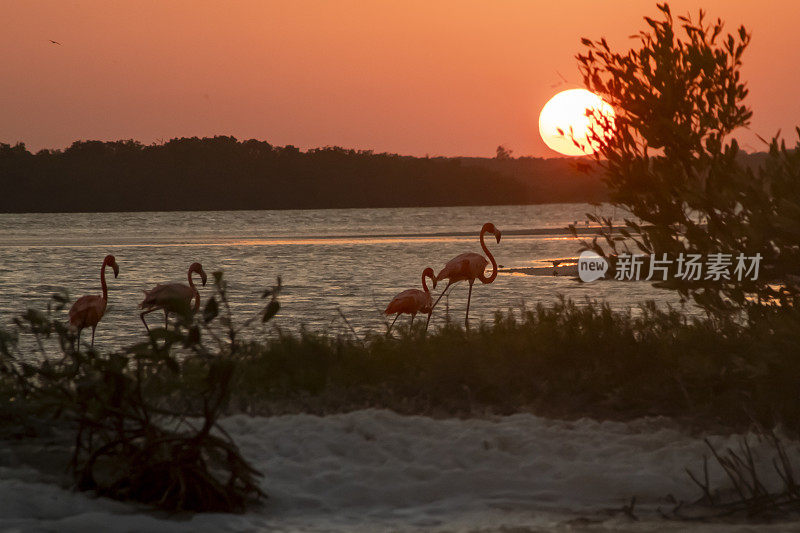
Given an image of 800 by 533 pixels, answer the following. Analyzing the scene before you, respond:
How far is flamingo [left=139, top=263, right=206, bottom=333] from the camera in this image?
5.77 m

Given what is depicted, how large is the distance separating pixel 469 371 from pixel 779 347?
8.74 feet

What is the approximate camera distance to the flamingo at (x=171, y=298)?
18.9 feet

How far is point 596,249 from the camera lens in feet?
32.4

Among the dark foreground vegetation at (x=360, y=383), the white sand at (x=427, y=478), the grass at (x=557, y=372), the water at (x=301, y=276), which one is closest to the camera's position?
the white sand at (x=427, y=478)

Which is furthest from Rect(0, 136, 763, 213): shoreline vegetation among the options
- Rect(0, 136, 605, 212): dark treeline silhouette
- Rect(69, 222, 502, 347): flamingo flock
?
Rect(69, 222, 502, 347): flamingo flock

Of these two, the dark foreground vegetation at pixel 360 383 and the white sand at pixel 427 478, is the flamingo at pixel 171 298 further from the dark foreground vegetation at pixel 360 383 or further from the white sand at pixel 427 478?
the white sand at pixel 427 478

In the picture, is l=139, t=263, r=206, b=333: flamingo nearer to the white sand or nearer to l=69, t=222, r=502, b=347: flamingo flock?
l=69, t=222, r=502, b=347: flamingo flock

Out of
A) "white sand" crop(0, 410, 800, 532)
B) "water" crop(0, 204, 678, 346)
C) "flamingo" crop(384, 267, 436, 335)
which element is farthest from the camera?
"water" crop(0, 204, 678, 346)

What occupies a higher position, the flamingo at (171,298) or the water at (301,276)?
the flamingo at (171,298)

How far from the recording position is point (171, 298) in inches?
227

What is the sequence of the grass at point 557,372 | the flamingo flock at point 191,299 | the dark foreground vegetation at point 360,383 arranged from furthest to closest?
the flamingo flock at point 191,299
the grass at point 557,372
the dark foreground vegetation at point 360,383

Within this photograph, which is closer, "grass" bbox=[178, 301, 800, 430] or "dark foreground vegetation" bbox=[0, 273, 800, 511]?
"dark foreground vegetation" bbox=[0, 273, 800, 511]

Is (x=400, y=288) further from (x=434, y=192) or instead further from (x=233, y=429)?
(x=434, y=192)

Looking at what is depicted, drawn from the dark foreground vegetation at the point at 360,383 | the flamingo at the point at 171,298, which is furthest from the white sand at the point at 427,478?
the flamingo at the point at 171,298
